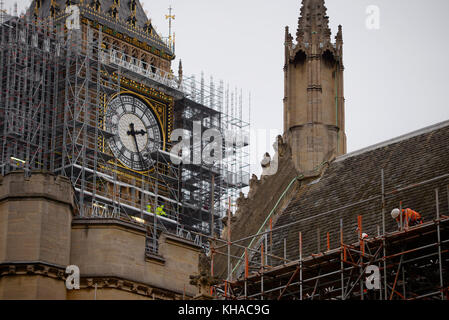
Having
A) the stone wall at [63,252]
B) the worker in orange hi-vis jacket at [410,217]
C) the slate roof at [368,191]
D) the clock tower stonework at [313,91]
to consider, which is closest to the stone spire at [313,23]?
the clock tower stonework at [313,91]

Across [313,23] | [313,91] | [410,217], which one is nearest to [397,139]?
[313,91]

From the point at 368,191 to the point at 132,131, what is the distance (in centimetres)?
3509

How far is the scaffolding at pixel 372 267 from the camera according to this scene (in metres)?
30.0

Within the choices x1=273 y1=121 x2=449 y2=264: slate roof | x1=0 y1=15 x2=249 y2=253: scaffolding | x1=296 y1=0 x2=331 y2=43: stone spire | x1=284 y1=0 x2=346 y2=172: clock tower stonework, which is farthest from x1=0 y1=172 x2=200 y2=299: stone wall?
x1=0 y1=15 x2=249 y2=253: scaffolding

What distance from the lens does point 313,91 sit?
43.0m

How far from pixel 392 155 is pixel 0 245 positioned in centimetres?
1101

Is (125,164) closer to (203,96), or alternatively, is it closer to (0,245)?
(203,96)

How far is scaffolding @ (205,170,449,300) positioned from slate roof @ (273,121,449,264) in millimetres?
126

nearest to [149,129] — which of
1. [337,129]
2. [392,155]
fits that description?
[337,129]

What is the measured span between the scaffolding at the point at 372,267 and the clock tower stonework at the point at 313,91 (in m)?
7.07

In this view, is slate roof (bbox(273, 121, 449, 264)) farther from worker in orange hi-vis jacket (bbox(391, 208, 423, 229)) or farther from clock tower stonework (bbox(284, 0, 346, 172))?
worker in orange hi-vis jacket (bbox(391, 208, 423, 229))

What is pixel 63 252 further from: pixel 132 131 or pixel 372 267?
pixel 132 131

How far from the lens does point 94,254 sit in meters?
39.2

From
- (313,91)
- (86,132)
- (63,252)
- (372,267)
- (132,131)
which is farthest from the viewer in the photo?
(132,131)
